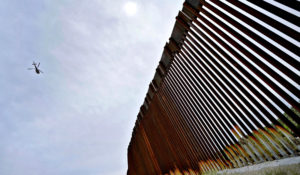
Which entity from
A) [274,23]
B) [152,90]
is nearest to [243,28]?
[274,23]

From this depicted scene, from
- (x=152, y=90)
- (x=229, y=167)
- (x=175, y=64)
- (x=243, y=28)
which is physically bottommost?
(x=229, y=167)

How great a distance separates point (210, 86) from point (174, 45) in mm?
2064

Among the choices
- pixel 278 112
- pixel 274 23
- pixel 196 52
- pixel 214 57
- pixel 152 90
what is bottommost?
pixel 278 112

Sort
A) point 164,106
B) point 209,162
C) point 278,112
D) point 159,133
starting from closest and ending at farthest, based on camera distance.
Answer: point 278,112
point 209,162
point 164,106
point 159,133

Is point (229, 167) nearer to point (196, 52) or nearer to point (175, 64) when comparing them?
point (196, 52)

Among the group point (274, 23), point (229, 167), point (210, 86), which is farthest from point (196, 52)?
point (229, 167)

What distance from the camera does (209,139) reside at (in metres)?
5.07

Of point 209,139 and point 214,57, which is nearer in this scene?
point 214,57

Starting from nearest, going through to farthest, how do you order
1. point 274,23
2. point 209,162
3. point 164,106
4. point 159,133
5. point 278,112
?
point 274,23 → point 278,112 → point 209,162 → point 164,106 → point 159,133

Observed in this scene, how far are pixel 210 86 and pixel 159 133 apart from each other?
4.56 metres

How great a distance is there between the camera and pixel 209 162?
5.22 metres

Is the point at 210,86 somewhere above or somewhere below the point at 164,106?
below

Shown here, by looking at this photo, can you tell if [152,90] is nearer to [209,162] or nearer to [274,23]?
[209,162]

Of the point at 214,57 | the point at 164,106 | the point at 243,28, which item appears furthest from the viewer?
the point at 164,106
